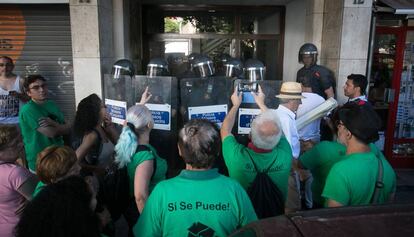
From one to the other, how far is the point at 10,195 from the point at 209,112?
2144 mm

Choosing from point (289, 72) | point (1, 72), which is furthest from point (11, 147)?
point (289, 72)

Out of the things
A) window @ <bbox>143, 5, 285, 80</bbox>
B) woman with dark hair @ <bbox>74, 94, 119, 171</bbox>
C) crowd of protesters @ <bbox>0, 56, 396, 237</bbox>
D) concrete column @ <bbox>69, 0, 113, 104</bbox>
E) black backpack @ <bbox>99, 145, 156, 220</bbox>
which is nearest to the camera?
crowd of protesters @ <bbox>0, 56, 396, 237</bbox>

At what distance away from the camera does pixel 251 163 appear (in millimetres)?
2398

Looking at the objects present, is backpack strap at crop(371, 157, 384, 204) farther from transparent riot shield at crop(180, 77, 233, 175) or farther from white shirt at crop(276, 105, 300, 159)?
transparent riot shield at crop(180, 77, 233, 175)

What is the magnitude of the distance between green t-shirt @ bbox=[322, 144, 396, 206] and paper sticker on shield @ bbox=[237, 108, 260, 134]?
5.51 ft

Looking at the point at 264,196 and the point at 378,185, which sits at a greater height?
the point at 378,185

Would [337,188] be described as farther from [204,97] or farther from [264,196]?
[204,97]

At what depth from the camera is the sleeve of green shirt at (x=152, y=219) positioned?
6.13 feet

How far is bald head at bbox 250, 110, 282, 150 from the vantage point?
92.2 inches

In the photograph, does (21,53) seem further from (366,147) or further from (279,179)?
(366,147)

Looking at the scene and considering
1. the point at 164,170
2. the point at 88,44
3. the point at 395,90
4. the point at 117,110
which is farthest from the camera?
the point at 395,90

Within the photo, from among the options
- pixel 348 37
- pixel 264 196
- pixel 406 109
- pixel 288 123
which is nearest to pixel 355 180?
pixel 264 196

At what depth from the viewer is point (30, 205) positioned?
1607 millimetres

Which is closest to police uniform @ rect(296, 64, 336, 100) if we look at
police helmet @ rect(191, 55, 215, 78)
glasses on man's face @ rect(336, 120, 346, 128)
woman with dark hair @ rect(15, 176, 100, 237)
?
police helmet @ rect(191, 55, 215, 78)
